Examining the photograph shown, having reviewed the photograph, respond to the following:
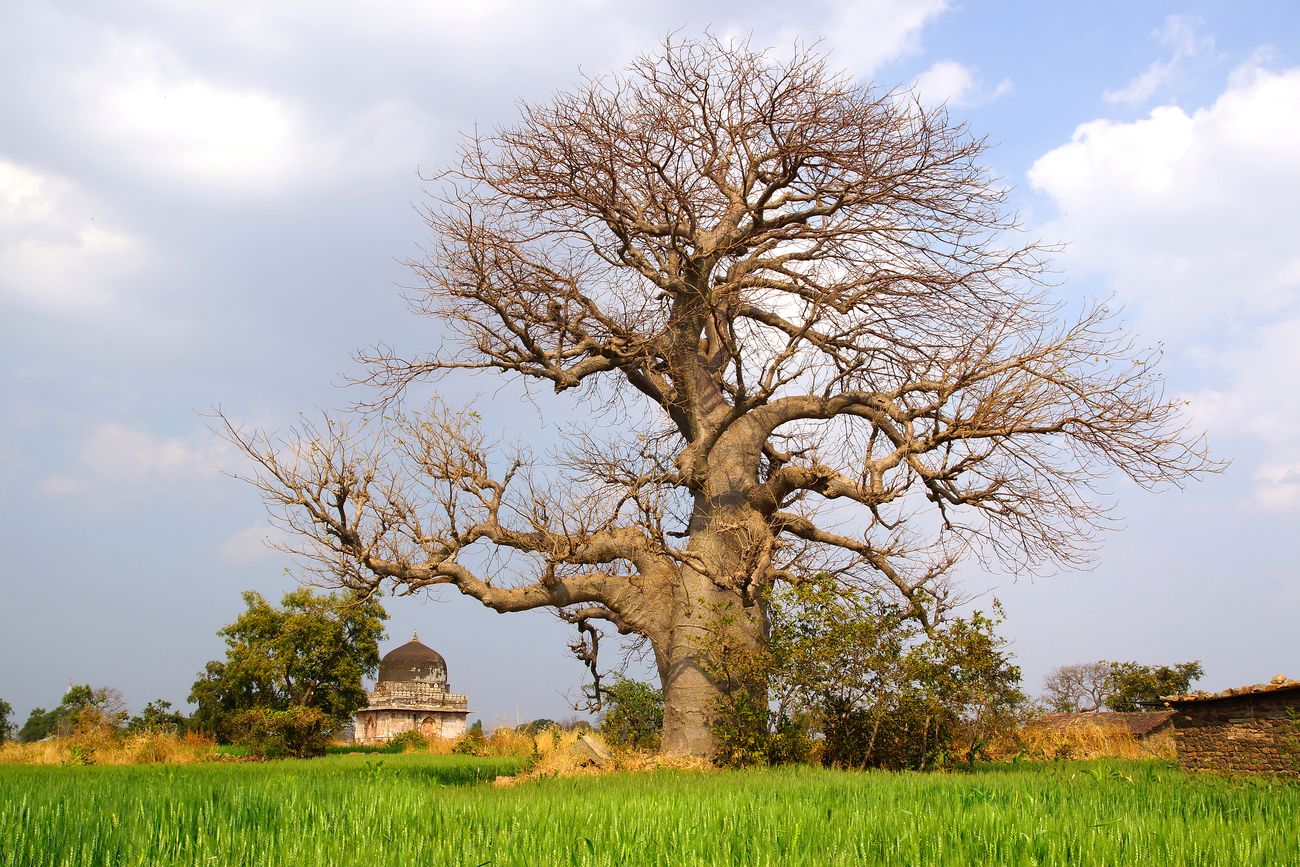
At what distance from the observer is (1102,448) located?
12.5m

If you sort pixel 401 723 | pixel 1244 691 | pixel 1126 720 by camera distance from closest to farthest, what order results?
pixel 1244 691, pixel 1126 720, pixel 401 723

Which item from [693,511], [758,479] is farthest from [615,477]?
[758,479]

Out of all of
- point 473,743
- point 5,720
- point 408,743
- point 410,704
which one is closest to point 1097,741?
point 473,743

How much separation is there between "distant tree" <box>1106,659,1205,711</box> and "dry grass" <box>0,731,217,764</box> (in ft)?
75.9

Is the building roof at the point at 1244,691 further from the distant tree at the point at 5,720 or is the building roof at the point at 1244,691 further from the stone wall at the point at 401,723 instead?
the distant tree at the point at 5,720

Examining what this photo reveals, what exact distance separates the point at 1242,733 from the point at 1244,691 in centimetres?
61

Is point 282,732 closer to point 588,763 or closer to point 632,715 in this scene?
point 632,715

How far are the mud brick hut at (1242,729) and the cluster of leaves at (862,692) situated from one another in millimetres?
2342

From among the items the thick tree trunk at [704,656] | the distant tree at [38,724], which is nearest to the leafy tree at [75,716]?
the distant tree at [38,724]

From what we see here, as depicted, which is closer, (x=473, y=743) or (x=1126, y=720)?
(x=1126, y=720)

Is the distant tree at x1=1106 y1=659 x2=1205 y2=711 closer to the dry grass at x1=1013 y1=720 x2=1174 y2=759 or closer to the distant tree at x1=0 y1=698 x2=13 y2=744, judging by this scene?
the dry grass at x1=1013 y1=720 x2=1174 y2=759

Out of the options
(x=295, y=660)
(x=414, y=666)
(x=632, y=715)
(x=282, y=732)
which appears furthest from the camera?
(x=414, y=666)

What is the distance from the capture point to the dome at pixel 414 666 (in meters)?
34.0

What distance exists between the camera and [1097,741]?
57.0ft
